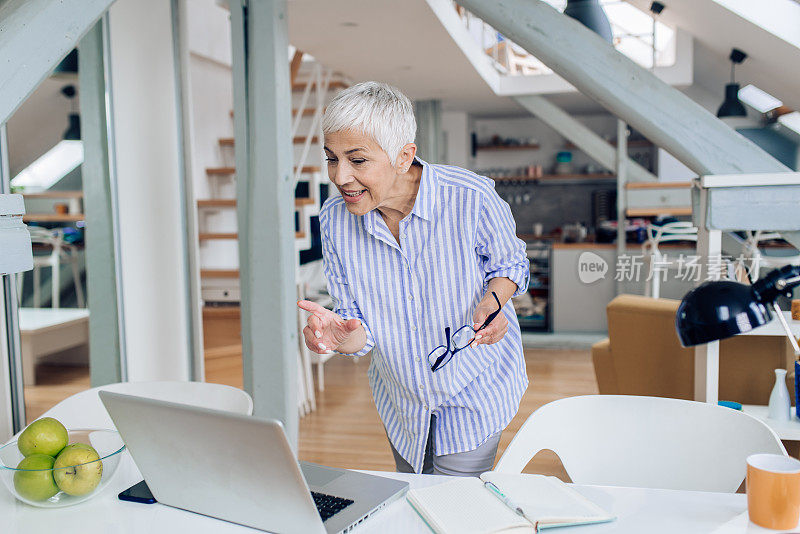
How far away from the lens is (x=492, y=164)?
361 inches

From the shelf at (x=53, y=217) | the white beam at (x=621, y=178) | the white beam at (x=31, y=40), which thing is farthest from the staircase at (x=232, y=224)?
the white beam at (x=621, y=178)

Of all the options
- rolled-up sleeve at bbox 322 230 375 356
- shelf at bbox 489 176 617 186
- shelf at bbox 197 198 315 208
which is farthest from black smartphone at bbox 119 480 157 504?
shelf at bbox 489 176 617 186

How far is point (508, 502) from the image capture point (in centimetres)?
119

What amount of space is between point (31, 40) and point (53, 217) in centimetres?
161

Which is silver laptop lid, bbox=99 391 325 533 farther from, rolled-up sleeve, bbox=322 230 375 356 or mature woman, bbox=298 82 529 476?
rolled-up sleeve, bbox=322 230 375 356

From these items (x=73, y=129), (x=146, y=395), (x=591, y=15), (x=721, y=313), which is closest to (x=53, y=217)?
(x=73, y=129)

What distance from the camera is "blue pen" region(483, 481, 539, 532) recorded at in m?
1.13

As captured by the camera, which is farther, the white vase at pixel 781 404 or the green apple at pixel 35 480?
the white vase at pixel 781 404

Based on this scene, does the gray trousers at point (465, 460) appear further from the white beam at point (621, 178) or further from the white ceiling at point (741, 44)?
the white beam at point (621, 178)

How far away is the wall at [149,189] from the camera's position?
10.5ft

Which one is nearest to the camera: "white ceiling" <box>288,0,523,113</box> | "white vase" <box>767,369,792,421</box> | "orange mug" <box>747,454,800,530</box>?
"orange mug" <box>747,454,800,530</box>

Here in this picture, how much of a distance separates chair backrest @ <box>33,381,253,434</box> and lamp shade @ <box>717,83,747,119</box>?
16.9 feet

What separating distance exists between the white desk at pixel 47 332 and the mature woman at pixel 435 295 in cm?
159

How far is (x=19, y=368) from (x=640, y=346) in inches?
112
